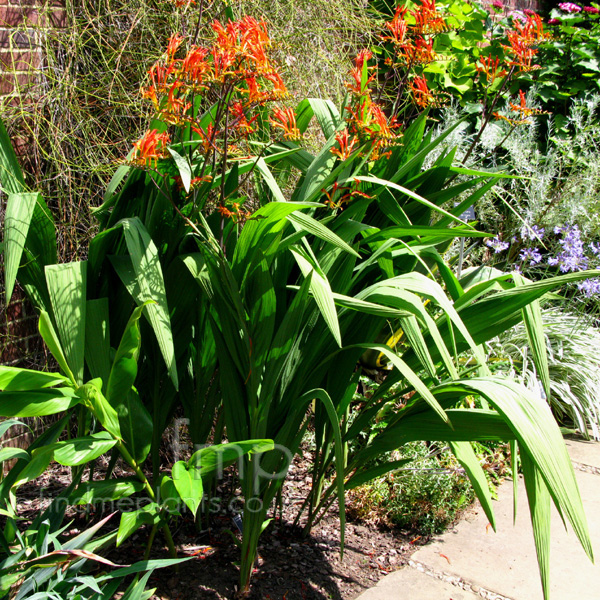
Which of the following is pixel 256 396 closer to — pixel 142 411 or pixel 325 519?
pixel 142 411

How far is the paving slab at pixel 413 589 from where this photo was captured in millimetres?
1748

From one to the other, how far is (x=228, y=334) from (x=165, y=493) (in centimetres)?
38

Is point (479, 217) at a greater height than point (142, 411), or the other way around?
point (479, 217)

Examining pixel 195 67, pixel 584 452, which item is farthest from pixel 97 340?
pixel 584 452

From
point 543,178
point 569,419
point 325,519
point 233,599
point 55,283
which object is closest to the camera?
point 55,283

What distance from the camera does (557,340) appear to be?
3336 millimetres

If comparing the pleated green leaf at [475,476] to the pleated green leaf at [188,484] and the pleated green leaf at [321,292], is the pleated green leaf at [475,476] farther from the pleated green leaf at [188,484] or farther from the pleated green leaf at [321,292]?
the pleated green leaf at [188,484]

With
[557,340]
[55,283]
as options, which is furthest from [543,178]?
[55,283]

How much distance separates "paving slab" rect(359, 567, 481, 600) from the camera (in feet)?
5.74

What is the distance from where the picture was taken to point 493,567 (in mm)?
1961

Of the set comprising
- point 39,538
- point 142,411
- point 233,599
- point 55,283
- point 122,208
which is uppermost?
point 122,208

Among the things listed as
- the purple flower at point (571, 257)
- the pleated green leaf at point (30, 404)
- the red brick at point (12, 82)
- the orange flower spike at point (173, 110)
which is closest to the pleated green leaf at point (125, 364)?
the pleated green leaf at point (30, 404)

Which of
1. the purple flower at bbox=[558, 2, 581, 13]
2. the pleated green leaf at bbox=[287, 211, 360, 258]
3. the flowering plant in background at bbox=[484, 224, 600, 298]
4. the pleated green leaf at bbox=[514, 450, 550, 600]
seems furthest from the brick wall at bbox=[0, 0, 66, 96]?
the purple flower at bbox=[558, 2, 581, 13]

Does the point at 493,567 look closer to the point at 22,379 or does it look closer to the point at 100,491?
the point at 100,491
